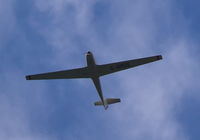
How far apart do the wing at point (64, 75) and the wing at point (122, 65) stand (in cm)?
380

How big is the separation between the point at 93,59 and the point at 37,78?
1735cm

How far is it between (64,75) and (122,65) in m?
13.8

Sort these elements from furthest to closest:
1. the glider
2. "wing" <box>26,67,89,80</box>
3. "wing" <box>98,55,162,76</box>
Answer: "wing" <box>26,67,89,80</box>
"wing" <box>98,55,162,76</box>
the glider

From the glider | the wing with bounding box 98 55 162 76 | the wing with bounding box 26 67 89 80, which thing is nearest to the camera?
the glider

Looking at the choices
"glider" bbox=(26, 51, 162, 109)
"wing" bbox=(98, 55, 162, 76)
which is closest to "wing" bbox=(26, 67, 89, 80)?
"glider" bbox=(26, 51, 162, 109)

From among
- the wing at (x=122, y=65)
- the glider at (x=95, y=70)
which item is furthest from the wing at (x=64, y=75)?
the wing at (x=122, y=65)

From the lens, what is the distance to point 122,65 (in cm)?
12825

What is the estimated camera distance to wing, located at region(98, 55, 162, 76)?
417 feet

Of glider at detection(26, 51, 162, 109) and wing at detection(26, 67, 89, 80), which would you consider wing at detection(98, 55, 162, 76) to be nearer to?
glider at detection(26, 51, 162, 109)

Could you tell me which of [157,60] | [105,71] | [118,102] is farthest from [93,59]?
[118,102]

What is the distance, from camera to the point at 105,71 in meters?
128

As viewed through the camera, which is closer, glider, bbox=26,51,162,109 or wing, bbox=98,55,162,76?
glider, bbox=26,51,162,109

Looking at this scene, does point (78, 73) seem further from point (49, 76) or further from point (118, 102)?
point (118, 102)

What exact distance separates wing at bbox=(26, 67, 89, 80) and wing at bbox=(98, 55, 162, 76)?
3798 mm
